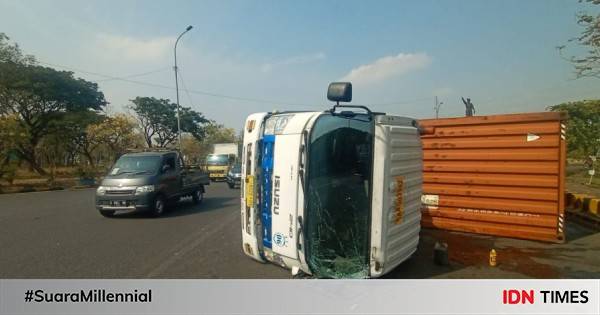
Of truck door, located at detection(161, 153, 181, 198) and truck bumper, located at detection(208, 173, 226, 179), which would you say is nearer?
truck door, located at detection(161, 153, 181, 198)

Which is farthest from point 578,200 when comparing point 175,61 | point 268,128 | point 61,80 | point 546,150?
point 61,80

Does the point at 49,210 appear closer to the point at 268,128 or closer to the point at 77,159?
the point at 268,128

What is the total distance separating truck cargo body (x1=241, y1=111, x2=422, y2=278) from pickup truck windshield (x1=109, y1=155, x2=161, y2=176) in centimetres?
600

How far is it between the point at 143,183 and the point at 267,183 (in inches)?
234

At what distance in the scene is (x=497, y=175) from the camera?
19.3ft

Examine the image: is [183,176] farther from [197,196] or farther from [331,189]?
[331,189]

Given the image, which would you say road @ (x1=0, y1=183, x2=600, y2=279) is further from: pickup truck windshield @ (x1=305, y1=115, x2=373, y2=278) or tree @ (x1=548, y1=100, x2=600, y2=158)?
tree @ (x1=548, y1=100, x2=600, y2=158)

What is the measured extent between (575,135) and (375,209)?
1279 inches

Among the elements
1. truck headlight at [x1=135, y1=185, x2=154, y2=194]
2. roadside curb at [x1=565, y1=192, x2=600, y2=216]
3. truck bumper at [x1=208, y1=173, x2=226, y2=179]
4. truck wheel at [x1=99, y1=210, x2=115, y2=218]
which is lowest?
truck bumper at [x1=208, y1=173, x2=226, y2=179]

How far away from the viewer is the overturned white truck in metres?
3.34

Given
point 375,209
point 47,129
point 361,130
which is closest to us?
point 375,209

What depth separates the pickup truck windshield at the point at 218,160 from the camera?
22844mm

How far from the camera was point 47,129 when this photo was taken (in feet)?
92.3

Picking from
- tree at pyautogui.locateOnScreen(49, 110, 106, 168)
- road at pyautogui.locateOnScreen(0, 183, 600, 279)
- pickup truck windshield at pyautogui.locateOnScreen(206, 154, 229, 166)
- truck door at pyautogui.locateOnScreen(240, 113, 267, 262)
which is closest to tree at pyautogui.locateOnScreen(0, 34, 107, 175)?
tree at pyautogui.locateOnScreen(49, 110, 106, 168)
